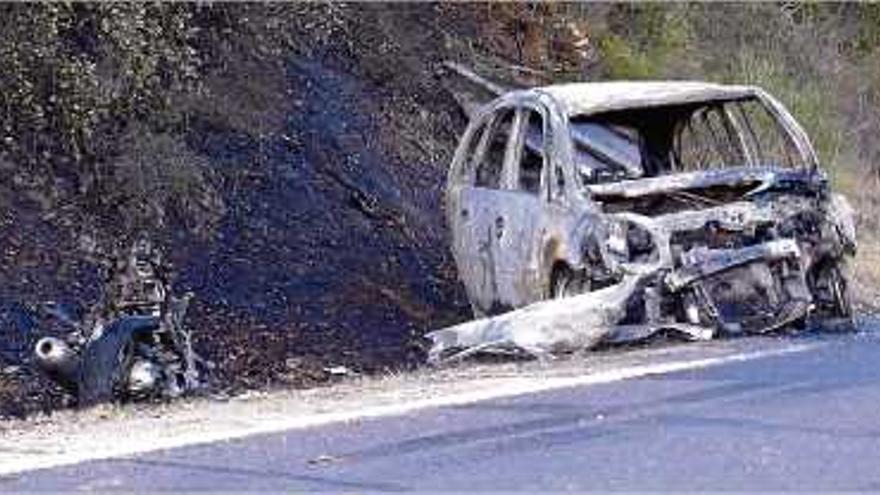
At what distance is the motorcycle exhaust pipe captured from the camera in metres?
11.9

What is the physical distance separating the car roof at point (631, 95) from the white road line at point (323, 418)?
236 centimetres

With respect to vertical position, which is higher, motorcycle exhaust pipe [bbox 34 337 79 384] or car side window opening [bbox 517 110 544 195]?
car side window opening [bbox 517 110 544 195]

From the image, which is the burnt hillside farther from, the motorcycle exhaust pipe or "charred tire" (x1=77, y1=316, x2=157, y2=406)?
"charred tire" (x1=77, y1=316, x2=157, y2=406)

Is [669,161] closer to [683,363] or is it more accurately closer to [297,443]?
[683,363]

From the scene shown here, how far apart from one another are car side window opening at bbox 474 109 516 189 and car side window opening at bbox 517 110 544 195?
1.51ft

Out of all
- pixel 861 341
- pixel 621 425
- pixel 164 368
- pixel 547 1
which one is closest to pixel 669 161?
pixel 861 341

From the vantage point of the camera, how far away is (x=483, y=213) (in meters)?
13.9

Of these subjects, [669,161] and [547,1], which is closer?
[669,161]

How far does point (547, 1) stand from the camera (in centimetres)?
2350

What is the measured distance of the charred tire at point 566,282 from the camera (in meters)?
12.6

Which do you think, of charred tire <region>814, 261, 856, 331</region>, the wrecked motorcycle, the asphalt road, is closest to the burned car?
charred tire <region>814, 261, 856, 331</region>

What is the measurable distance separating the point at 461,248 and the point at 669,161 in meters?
1.66

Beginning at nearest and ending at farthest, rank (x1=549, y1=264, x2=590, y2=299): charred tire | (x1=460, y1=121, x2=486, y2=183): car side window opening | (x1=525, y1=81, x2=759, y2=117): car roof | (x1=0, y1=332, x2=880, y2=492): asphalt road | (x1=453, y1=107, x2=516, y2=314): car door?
(x1=0, y1=332, x2=880, y2=492): asphalt road → (x1=549, y1=264, x2=590, y2=299): charred tire → (x1=525, y1=81, x2=759, y2=117): car roof → (x1=453, y1=107, x2=516, y2=314): car door → (x1=460, y1=121, x2=486, y2=183): car side window opening

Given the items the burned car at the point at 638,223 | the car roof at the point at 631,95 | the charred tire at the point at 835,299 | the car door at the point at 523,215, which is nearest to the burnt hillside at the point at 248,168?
the car door at the point at 523,215
